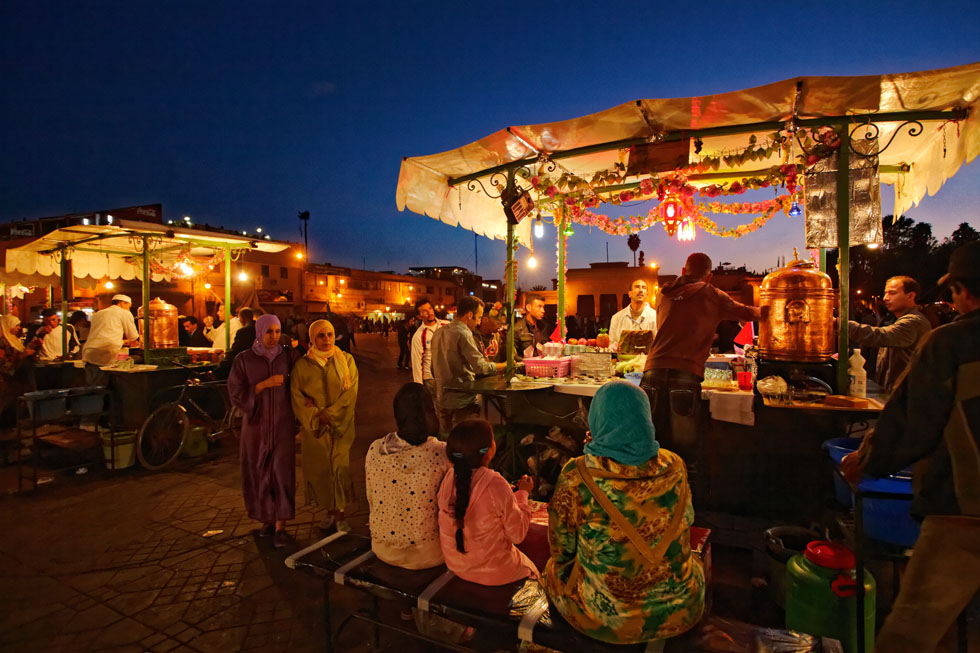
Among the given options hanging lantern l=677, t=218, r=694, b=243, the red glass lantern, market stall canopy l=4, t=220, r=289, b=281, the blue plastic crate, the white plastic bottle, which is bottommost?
the blue plastic crate

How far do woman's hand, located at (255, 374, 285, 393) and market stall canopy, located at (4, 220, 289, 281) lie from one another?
5.42 meters

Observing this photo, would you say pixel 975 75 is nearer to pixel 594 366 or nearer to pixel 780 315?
pixel 780 315

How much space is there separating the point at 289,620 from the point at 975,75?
6.68 meters

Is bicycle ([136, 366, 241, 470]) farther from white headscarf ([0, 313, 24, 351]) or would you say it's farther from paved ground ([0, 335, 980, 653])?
white headscarf ([0, 313, 24, 351])

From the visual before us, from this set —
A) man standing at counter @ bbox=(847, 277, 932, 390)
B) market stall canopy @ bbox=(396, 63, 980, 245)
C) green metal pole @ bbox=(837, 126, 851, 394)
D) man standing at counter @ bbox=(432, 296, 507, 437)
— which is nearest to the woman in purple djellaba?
man standing at counter @ bbox=(432, 296, 507, 437)

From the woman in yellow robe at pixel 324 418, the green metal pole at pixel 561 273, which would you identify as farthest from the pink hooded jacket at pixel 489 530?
the green metal pole at pixel 561 273

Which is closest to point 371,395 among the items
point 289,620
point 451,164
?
point 451,164

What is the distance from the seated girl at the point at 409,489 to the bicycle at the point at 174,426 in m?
6.17

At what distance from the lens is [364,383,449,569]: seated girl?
9.82 feet

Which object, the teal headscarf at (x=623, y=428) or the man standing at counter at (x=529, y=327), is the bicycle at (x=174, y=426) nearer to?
the man standing at counter at (x=529, y=327)

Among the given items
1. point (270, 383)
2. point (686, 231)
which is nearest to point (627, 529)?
point (270, 383)

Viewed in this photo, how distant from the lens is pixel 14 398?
8992 mm

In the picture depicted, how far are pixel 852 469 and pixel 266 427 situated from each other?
467 centimetres

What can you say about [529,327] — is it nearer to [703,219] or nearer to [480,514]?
[703,219]
